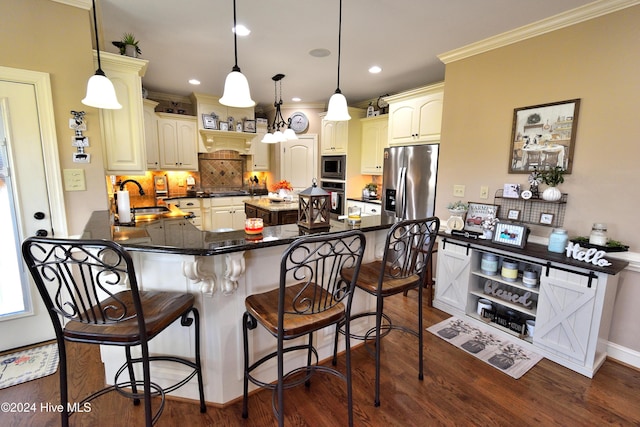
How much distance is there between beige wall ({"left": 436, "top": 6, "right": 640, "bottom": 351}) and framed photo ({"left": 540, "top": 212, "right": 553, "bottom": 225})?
0.10 m

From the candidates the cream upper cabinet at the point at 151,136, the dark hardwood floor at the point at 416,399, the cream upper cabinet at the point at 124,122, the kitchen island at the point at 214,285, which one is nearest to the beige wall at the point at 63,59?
the cream upper cabinet at the point at 124,122

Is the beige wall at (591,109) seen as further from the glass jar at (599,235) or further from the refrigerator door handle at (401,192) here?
the refrigerator door handle at (401,192)

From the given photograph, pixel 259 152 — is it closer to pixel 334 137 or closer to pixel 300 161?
pixel 300 161

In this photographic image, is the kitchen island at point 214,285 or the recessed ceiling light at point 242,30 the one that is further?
the recessed ceiling light at point 242,30

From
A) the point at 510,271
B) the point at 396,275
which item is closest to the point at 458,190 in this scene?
the point at 510,271

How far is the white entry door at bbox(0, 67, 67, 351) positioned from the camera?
2105 millimetres

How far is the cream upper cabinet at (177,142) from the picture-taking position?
485 centimetres

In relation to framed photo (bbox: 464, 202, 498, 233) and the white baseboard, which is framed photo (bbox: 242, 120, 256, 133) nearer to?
framed photo (bbox: 464, 202, 498, 233)

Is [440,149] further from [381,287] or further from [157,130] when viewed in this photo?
[157,130]

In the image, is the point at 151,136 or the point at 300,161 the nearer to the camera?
the point at 151,136

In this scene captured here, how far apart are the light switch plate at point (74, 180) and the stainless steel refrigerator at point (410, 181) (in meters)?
3.10

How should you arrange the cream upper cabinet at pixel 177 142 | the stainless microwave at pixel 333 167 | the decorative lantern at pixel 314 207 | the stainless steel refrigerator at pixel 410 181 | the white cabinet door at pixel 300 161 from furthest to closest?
the white cabinet door at pixel 300 161 → the stainless microwave at pixel 333 167 → the cream upper cabinet at pixel 177 142 → the stainless steel refrigerator at pixel 410 181 → the decorative lantern at pixel 314 207

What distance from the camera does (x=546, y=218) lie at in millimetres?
2494

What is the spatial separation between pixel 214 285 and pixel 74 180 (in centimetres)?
166
